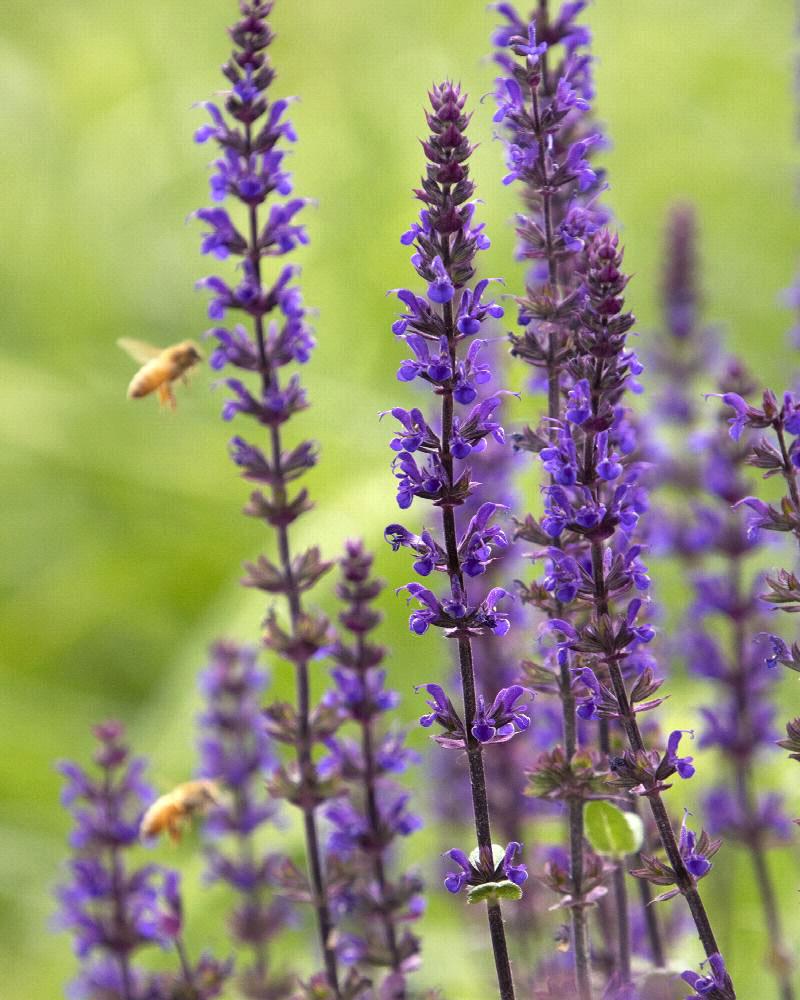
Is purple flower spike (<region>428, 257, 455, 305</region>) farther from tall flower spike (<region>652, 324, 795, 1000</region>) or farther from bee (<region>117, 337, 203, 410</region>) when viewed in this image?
bee (<region>117, 337, 203, 410</region>)

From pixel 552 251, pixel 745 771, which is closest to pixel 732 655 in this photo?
pixel 745 771

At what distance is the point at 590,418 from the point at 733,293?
471 cm

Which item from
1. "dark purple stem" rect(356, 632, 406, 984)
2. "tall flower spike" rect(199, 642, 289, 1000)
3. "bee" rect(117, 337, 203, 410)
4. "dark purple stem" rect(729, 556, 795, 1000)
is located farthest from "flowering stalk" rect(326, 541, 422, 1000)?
"bee" rect(117, 337, 203, 410)

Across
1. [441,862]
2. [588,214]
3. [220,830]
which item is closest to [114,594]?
[441,862]

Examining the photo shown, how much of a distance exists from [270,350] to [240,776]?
2.78 ft

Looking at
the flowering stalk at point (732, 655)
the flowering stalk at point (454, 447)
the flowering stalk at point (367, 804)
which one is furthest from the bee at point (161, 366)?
the flowering stalk at point (454, 447)

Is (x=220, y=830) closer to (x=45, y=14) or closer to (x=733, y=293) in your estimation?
(x=733, y=293)

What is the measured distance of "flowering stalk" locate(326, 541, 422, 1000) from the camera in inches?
73.6

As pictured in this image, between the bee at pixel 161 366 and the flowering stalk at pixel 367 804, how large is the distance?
795mm

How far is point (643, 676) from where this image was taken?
1.54m

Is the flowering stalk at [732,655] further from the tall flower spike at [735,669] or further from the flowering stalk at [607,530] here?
the flowering stalk at [607,530]

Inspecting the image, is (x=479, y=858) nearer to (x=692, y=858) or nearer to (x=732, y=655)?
(x=692, y=858)

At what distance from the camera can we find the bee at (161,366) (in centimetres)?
257

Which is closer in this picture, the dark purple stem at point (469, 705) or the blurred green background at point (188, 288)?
the dark purple stem at point (469, 705)
